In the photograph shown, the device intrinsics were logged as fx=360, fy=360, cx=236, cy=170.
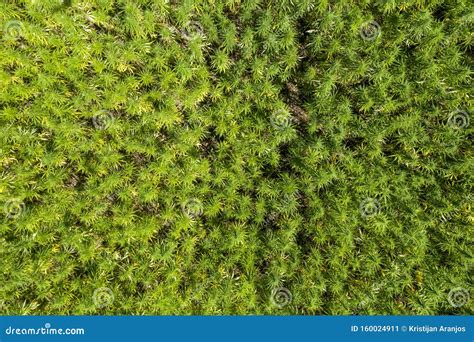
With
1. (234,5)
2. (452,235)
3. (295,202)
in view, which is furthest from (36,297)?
(452,235)

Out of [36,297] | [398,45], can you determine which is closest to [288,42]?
[398,45]

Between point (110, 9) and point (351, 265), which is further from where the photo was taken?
Answer: point (351, 265)

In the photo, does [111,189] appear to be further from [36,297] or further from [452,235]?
[452,235]

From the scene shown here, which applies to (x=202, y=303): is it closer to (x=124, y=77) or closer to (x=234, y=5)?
(x=124, y=77)

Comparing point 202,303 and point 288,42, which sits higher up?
point 288,42

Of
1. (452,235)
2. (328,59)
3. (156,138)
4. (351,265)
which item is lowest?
(351,265)

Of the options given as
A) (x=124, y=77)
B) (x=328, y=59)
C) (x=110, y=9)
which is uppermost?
(x=110, y=9)
